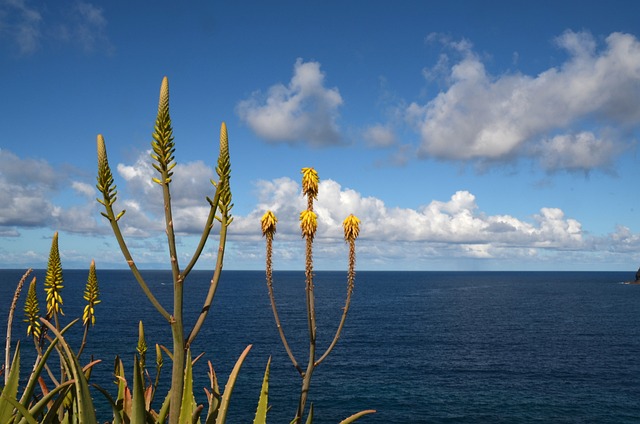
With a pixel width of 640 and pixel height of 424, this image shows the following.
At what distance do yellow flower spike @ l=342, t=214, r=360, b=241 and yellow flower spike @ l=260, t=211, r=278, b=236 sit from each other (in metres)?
1.34

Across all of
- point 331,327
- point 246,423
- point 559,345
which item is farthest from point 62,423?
point 331,327

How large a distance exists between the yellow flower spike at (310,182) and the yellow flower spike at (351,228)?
128 centimetres

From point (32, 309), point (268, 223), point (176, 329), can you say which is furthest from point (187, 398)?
point (268, 223)

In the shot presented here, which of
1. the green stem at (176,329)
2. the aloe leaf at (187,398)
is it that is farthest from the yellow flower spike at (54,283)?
the green stem at (176,329)

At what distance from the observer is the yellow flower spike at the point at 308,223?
8.73 metres

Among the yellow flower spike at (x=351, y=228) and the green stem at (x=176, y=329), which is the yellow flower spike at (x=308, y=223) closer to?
the yellow flower spike at (x=351, y=228)

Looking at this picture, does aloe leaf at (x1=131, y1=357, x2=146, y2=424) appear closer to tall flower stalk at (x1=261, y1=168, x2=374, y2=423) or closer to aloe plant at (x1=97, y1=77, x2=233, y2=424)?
aloe plant at (x1=97, y1=77, x2=233, y2=424)

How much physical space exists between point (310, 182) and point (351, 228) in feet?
5.45

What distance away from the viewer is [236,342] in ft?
314

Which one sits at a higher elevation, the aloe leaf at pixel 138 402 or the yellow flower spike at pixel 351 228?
the yellow flower spike at pixel 351 228

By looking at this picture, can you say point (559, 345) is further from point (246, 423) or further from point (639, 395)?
point (246, 423)

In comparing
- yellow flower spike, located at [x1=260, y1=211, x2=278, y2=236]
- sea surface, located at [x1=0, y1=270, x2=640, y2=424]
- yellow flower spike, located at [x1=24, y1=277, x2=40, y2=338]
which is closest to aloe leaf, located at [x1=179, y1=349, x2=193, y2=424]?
yellow flower spike, located at [x1=24, y1=277, x2=40, y2=338]

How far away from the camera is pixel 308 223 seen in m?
8.73

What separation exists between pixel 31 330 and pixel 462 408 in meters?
58.9
